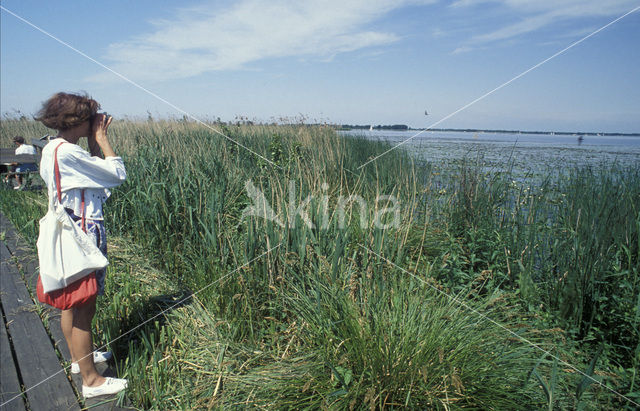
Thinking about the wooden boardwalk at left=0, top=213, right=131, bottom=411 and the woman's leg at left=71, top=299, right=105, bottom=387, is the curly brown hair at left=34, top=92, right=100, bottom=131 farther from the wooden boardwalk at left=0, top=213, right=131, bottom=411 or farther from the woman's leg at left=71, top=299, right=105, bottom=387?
the wooden boardwalk at left=0, top=213, right=131, bottom=411

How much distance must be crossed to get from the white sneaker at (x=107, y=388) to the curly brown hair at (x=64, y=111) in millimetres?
1275

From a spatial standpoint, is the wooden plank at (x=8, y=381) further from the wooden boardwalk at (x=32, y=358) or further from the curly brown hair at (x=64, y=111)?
the curly brown hair at (x=64, y=111)

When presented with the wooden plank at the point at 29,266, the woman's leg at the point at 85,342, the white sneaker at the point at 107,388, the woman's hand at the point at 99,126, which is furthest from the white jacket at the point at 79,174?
the wooden plank at the point at 29,266

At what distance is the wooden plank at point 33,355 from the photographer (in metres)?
1.90

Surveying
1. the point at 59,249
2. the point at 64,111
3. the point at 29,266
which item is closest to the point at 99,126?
the point at 64,111

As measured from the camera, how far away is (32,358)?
221cm

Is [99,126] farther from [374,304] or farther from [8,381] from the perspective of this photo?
[374,304]

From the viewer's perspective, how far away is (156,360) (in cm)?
211

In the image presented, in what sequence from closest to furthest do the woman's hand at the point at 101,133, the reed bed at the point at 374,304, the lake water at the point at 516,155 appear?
the reed bed at the point at 374,304
the woman's hand at the point at 101,133
the lake water at the point at 516,155

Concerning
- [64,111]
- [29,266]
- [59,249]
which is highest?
[64,111]

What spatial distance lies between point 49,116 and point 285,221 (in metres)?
1.48

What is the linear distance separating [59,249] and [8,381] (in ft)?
2.74

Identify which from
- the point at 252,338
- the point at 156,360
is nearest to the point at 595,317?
the point at 252,338

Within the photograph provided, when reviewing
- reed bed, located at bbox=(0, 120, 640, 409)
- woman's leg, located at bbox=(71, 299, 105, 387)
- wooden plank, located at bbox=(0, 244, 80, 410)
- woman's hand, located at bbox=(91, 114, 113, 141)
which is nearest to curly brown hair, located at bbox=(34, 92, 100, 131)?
woman's hand, located at bbox=(91, 114, 113, 141)
